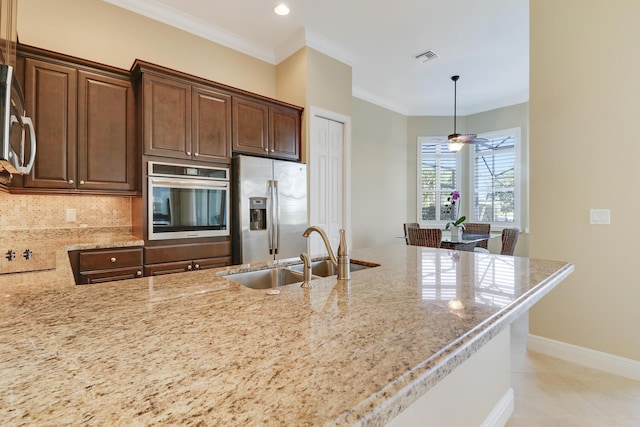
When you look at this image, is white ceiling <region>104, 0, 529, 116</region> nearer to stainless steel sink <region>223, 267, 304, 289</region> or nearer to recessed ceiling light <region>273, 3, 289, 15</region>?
recessed ceiling light <region>273, 3, 289, 15</region>

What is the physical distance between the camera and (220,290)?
111 centimetres

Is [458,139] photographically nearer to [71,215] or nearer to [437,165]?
[437,165]

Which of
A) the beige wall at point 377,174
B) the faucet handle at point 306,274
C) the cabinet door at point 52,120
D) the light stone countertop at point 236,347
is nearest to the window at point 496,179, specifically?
the beige wall at point 377,174

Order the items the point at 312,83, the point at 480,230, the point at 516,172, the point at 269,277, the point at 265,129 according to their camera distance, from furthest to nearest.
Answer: the point at 516,172 → the point at 480,230 → the point at 312,83 → the point at 265,129 → the point at 269,277

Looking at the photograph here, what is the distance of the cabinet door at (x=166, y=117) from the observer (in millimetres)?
2664

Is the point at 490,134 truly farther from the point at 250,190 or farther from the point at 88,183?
the point at 88,183

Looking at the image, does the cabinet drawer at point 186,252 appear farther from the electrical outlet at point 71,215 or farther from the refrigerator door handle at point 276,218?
the electrical outlet at point 71,215

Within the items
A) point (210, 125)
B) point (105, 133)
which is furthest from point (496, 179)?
point (105, 133)

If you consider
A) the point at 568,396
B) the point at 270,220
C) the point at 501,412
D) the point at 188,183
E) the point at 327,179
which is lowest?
the point at 568,396

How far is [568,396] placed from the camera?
2.02 metres

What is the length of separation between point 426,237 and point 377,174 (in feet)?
6.62

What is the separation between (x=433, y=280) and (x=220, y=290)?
0.84 meters

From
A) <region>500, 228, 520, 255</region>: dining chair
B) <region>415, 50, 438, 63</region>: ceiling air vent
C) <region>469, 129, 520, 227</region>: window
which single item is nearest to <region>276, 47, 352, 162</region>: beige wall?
<region>415, 50, 438, 63</region>: ceiling air vent

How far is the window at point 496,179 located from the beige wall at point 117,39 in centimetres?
464
